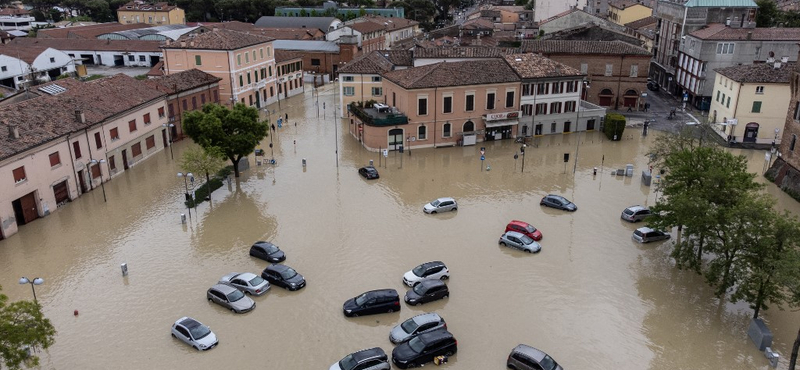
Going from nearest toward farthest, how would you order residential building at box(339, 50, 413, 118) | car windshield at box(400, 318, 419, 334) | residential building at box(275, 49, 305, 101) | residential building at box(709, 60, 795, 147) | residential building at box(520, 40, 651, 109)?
car windshield at box(400, 318, 419, 334), residential building at box(709, 60, 795, 147), residential building at box(339, 50, 413, 118), residential building at box(520, 40, 651, 109), residential building at box(275, 49, 305, 101)

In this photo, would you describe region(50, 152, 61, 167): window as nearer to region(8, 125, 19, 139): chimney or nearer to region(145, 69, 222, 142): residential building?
region(8, 125, 19, 139): chimney

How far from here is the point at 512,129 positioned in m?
58.6

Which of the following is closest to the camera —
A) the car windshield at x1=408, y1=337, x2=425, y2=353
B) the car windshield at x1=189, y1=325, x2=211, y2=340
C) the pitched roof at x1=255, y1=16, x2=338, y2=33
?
the car windshield at x1=408, y1=337, x2=425, y2=353

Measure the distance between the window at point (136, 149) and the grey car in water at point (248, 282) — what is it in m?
25.3

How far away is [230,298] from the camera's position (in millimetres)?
28766

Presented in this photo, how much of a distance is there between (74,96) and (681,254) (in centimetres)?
4559

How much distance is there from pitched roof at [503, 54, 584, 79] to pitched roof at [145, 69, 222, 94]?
107ft

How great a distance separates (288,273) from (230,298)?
348 centimetres

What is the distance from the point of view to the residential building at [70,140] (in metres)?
37.4

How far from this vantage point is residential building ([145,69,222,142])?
5716cm

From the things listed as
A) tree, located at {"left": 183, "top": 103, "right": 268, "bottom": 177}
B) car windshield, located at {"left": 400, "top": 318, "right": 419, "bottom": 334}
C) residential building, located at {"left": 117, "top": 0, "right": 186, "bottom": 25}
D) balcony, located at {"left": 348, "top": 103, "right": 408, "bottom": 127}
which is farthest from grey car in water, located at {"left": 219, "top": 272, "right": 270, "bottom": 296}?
residential building, located at {"left": 117, "top": 0, "right": 186, "bottom": 25}

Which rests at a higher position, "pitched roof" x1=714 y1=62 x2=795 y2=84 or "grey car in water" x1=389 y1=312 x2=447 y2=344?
"pitched roof" x1=714 y1=62 x2=795 y2=84

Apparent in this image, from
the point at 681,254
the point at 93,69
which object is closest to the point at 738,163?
the point at 681,254

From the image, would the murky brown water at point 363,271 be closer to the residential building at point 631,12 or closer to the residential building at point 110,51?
the residential building at point 110,51
